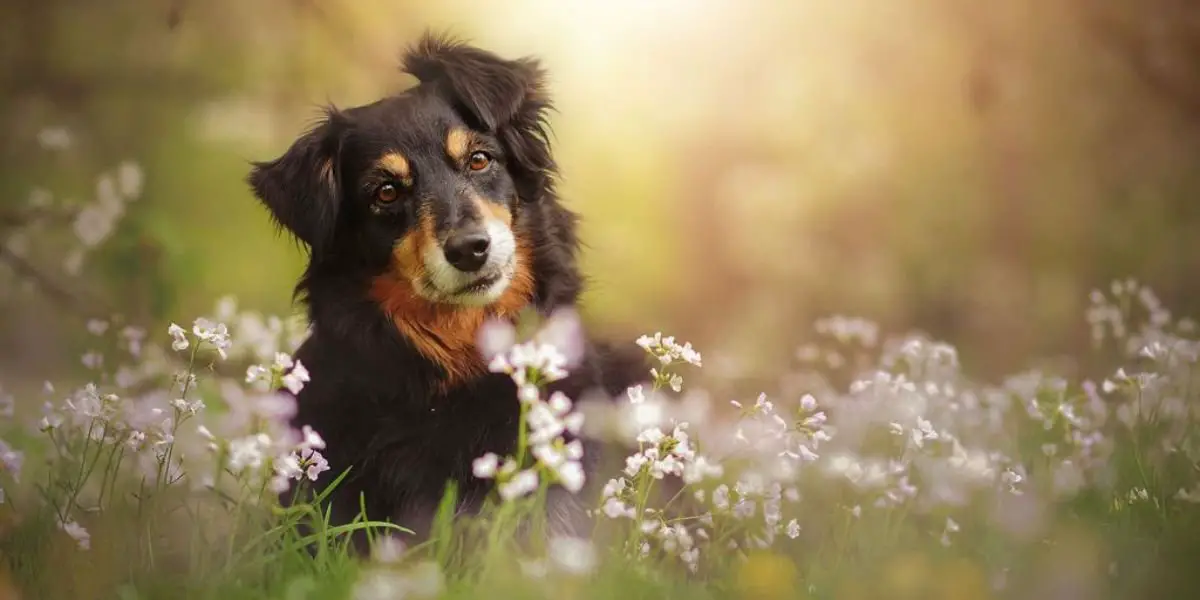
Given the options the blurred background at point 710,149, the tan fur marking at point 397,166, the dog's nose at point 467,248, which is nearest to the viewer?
the dog's nose at point 467,248

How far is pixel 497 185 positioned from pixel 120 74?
49.6 inches

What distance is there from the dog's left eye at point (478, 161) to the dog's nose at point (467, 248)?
0.76ft

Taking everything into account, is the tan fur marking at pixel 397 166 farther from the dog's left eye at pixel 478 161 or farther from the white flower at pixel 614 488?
the white flower at pixel 614 488

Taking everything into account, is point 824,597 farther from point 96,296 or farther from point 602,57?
point 96,296

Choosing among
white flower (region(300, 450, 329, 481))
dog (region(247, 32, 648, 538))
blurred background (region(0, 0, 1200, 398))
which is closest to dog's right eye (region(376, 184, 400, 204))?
dog (region(247, 32, 648, 538))

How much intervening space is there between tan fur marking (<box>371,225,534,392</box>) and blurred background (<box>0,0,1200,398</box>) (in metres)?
0.34

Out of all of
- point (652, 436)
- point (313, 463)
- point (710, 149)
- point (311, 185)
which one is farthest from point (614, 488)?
point (710, 149)

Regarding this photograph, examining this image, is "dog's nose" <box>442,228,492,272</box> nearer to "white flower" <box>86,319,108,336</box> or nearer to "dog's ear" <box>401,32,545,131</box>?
"dog's ear" <box>401,32,545,131</box>

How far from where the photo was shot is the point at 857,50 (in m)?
2.92

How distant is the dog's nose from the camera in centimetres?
223

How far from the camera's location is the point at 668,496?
2.35 meters

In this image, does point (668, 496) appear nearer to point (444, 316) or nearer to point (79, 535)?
point (444, 316)

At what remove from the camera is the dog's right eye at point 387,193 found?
237 centimetres

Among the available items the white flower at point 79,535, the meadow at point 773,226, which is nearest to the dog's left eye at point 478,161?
the meadow at point 773,226
